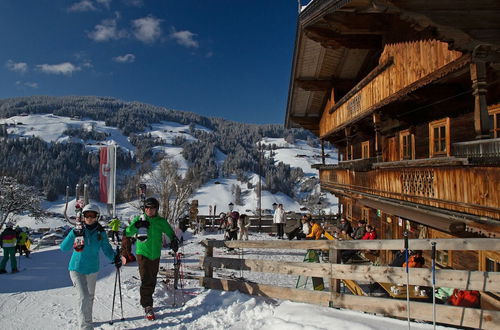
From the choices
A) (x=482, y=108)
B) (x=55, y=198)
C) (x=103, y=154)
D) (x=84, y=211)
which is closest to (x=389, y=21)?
(x=482, y=108)

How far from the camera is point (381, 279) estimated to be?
471 centimetres

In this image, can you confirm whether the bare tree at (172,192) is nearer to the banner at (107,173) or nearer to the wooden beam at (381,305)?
the banner at (107,173)

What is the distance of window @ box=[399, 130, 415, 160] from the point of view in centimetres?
1052

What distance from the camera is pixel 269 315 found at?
5203mm

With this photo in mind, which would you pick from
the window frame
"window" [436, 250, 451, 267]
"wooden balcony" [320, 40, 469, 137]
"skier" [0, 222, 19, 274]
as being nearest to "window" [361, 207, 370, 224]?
the window frame

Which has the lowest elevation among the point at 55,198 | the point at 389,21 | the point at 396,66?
the point at 55,198

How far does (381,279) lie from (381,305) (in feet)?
1.20

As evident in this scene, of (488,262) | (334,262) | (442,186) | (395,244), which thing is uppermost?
(442,186)

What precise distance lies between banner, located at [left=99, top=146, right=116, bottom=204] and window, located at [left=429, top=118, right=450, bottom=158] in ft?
39.6

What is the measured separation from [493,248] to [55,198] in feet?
469

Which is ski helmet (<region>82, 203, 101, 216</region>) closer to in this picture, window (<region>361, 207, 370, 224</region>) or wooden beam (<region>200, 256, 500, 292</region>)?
wooden beam (<region>200, 256, 500, 292</region>)

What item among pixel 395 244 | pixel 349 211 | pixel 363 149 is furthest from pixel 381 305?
pixel 349 211

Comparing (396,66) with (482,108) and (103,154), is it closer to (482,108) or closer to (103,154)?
(482,108)

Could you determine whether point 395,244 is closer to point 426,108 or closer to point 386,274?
point 386,274
